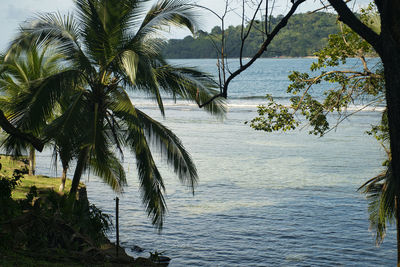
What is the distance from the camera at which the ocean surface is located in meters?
13.0

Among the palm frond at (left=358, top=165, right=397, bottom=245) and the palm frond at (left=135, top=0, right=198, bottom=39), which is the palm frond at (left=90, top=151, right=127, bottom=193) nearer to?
the palm frond at (left=135, top=0, right=198, bottom=39)

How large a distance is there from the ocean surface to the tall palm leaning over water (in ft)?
3.42

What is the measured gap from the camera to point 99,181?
818 inches

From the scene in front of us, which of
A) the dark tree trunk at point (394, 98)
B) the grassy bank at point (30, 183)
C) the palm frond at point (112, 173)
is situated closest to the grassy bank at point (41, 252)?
the palm frond at point (112, 173)

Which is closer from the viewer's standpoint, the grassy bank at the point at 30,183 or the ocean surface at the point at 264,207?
the ocean surface at the point at 264,207

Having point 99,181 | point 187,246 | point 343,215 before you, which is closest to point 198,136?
point 99,181

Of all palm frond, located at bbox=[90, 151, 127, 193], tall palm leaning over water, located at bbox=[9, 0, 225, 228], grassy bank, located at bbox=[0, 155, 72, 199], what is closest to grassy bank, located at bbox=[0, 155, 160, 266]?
tall palm leaning over water, located at bbox=[9, 0, 225, 228]

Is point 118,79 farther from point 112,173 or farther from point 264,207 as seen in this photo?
point 264,207

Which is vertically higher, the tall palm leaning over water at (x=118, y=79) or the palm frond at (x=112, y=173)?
the tall palm leaning over water at (x=118, y=79)

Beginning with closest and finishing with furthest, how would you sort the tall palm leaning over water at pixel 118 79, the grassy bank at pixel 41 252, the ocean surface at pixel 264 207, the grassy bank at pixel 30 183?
the grassy bank at pixel 41 252 → the tall palm leaning over water at pixel 118 79 → the ocean surface at pixel 264 207 → the grassy bank at pixel 30 183

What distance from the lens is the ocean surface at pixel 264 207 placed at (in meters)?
13.0

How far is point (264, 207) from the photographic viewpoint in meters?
17.7

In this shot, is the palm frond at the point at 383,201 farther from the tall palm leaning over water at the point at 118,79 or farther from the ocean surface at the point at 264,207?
the tall palm leaning over water at the point at 118,79

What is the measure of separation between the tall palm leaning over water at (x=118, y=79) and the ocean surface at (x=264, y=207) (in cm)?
104
